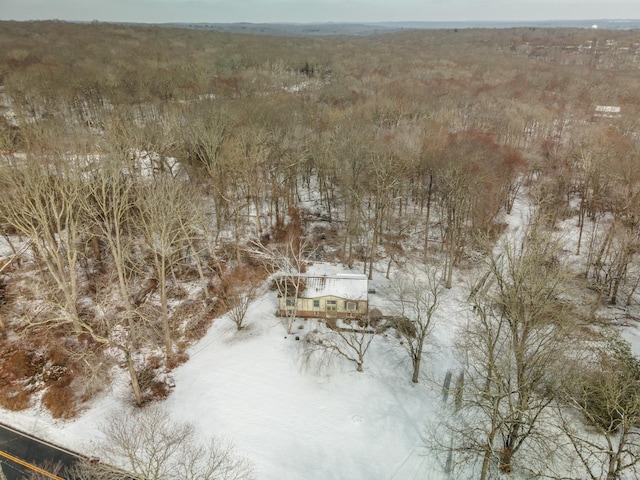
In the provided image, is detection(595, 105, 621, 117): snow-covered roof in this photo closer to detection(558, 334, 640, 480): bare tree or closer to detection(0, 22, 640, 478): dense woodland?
detection(0, 22, 640, 478): dense woodland

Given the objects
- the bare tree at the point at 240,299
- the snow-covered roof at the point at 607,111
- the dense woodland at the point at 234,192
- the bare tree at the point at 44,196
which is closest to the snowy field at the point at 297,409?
the bare tree at the point at 240,299

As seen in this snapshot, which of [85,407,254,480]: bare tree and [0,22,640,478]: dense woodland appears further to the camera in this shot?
[0,22,640,478]: dense woodland

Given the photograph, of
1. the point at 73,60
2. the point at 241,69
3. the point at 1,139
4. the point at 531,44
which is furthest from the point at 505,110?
the point at 531,44

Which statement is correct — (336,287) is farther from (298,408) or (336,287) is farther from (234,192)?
(234,192)

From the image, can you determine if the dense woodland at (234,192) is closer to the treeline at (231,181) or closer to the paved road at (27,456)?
the treeline at (231,181)

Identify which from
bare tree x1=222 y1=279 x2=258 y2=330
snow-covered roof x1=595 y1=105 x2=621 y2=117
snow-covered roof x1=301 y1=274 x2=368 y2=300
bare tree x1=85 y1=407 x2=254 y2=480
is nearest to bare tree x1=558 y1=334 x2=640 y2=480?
snow-covered roof x1=301 y1=274 x2=368 y2=300

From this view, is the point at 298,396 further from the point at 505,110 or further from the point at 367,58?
the point at 367,58
